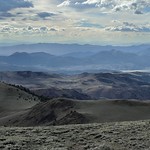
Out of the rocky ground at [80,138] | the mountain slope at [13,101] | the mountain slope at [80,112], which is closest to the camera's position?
the rocky ground at [80,138]

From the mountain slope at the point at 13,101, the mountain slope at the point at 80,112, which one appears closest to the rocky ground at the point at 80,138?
the mountain slope at the point at 80,112

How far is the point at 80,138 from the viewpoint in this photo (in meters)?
23.4

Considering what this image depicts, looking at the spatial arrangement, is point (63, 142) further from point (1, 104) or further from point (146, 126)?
point (1, 104)

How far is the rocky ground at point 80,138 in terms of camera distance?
21484mm

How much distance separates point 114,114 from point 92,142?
44.7 metres

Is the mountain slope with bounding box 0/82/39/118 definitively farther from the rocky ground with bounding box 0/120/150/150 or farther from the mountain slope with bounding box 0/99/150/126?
the rocky ground with bounding box 0/120/150/150

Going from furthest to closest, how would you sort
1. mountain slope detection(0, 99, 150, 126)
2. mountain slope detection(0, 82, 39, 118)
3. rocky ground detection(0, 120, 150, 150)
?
1. mountain slope detection(0, 82, 39, 118)
2. mountain slope detection(0, 99, 150, 126)
3. rocky ground detection(0, 120, 150, 150)

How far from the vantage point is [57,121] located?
67.6 m

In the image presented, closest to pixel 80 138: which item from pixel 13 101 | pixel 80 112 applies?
pixel 80 112

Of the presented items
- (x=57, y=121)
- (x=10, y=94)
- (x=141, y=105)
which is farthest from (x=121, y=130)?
(x=10, y=94)

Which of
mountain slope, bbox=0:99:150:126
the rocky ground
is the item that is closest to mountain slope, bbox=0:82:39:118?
mountain slope, bbox=0:99:150:126

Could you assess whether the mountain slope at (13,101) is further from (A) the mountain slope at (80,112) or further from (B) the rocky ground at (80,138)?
(B) the rocky ground at (80,138)

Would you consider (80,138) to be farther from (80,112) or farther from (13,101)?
(13,101)

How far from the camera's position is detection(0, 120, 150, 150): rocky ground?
21484mm
